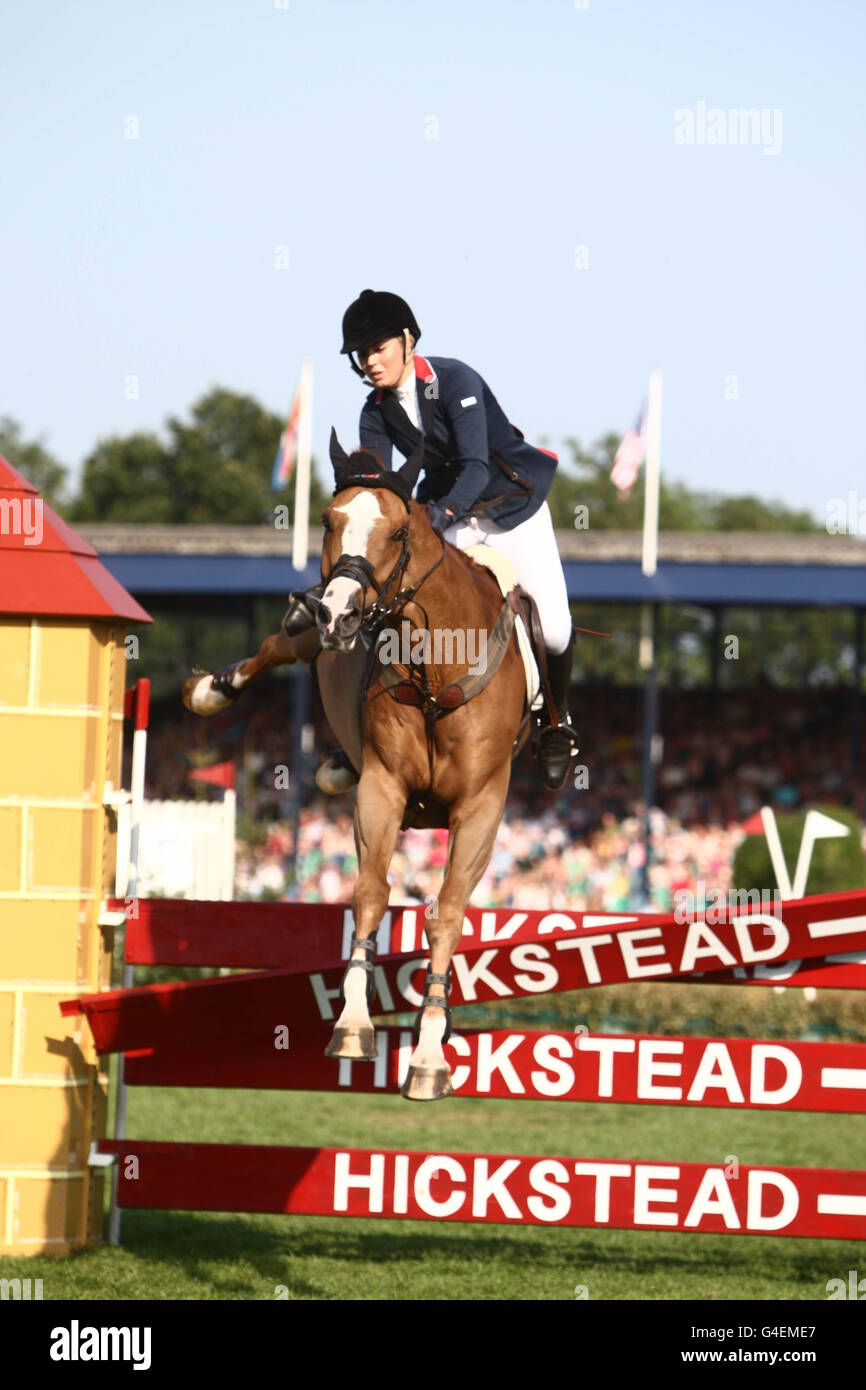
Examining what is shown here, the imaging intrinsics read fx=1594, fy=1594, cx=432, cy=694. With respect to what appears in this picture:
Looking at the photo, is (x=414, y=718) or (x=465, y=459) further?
(x=465, y=459)

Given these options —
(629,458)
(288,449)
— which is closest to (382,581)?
(629,458)

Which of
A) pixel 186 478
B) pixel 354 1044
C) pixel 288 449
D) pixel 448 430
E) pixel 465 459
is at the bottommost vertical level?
pixel 354 1044

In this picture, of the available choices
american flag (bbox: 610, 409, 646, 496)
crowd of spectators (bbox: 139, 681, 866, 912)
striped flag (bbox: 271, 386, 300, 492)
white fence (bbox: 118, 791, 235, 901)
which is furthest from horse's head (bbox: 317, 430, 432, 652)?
striped flag (bbox: 271, 386, 300, 492)

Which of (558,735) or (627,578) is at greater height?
(627,578)

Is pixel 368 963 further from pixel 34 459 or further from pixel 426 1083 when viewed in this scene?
pixel 34 459

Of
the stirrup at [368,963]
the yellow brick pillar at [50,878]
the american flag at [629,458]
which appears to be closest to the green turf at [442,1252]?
the yellow brick pillar at [50,878]

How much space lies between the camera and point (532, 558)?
588cm

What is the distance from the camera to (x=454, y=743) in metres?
5.05

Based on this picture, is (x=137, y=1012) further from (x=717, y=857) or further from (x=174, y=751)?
(x=174, y=751)

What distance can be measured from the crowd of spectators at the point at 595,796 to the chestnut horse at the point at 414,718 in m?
12.6

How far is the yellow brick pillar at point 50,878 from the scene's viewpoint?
20.0ft

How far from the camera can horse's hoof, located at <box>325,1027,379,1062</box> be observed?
457 cm

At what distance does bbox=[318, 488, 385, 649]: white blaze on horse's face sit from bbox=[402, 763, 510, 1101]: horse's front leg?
832mm

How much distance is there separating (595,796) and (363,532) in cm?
1879
